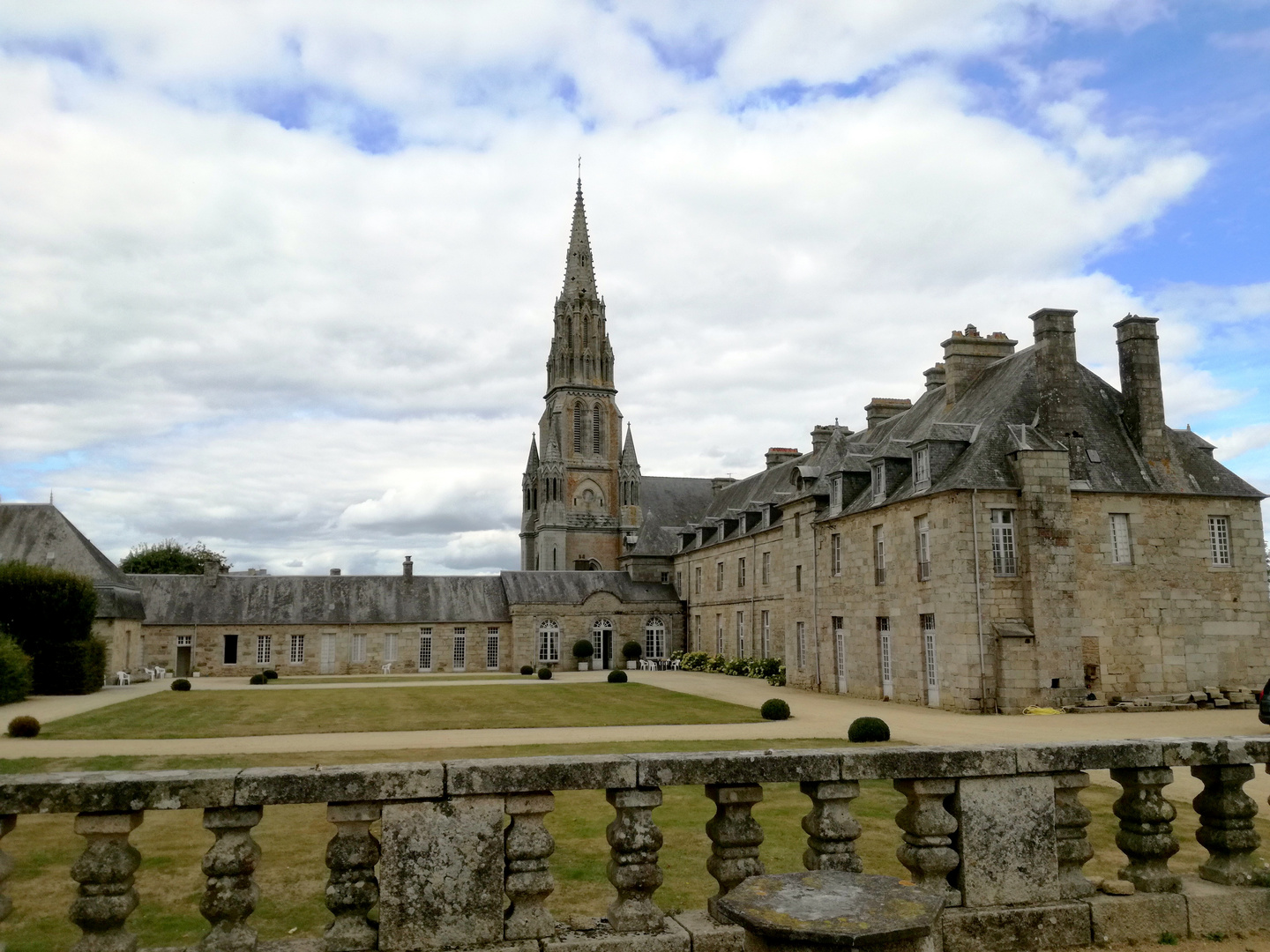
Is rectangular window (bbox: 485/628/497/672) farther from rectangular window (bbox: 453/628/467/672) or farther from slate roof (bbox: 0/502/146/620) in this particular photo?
slate roof (bbox: 0/502/146/620)

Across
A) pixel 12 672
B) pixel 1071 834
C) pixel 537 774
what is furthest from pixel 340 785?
pixel 12 672

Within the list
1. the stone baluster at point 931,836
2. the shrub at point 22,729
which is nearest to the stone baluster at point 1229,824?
the stone baluster at point 931,836

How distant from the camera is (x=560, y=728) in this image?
59.3ft

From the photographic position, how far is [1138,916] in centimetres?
433

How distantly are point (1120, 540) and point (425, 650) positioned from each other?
3046cm

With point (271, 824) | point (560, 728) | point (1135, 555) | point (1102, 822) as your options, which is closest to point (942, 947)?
point (1102, 822)

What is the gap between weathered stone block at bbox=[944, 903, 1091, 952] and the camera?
4.07 m

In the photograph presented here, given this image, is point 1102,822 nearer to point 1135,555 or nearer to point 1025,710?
point 1025,710

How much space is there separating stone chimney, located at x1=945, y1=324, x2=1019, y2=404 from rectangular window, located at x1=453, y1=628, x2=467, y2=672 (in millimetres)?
25789

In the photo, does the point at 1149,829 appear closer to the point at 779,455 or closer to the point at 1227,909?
the point at 1227,909

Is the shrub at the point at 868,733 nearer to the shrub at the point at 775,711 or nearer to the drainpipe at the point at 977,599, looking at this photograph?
the shrub at the point at 775,711

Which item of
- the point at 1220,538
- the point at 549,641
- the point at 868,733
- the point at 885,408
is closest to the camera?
the point at 868,733

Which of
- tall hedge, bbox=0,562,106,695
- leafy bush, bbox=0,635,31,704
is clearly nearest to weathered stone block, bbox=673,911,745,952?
leafy bush, bbox=0,635,31,704

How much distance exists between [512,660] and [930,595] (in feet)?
85.2
